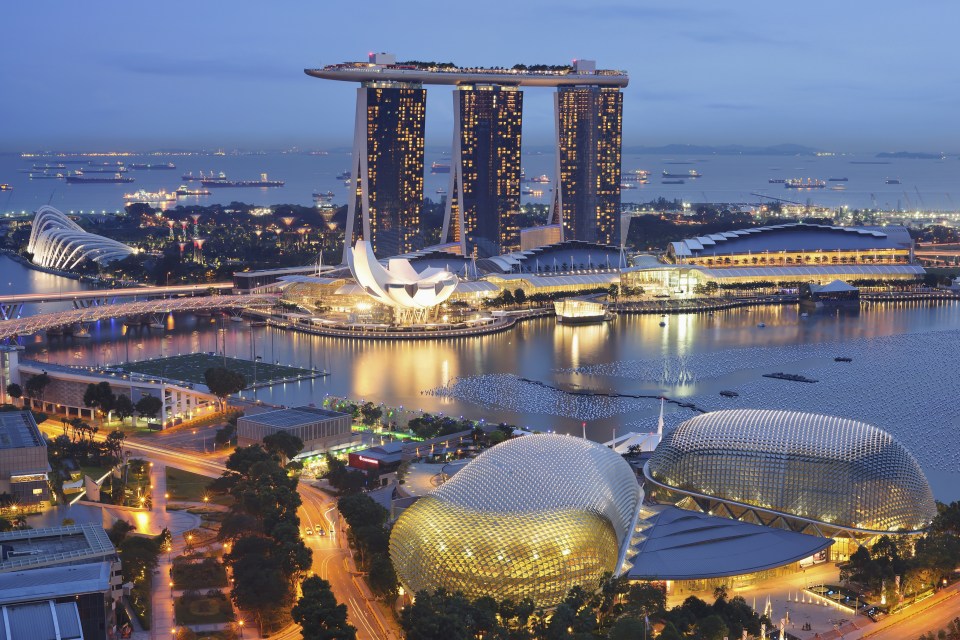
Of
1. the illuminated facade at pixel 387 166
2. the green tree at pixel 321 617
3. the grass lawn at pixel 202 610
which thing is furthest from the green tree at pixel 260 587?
the illuminated facade at pixel 387 166

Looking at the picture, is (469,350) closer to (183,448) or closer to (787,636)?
(183,448)

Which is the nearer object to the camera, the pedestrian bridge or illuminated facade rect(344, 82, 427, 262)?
the pedestrian bridge

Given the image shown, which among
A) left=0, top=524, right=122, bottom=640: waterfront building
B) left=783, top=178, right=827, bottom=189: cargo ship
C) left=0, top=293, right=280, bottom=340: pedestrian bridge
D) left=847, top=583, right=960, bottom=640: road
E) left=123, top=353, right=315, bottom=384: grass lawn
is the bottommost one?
left=847, top=583, right=960, bottom=640: road

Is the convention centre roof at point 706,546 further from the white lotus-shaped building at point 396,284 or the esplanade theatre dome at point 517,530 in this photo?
the white lotus-shaped building at point 396,284

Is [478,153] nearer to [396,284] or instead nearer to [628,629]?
[396,284]

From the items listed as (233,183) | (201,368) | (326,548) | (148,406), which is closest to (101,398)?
(148,406)

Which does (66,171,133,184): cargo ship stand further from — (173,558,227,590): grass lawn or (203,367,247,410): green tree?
(173,558,227,590): grass lawn

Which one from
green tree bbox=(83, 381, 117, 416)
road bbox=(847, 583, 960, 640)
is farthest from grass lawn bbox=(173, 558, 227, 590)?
green tree bbox=(83, 381, 117, 416)
